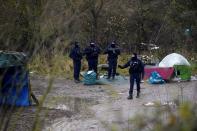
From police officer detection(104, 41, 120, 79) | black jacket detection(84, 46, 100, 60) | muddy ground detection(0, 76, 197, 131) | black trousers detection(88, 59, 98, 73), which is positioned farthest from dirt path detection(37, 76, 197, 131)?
black jacket detection(84, 46, 100, 60)

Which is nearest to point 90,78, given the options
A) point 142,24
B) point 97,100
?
point 97,100

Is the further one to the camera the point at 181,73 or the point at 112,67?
the point at 112,67

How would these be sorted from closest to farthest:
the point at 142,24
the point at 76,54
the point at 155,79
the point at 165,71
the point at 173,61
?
the point at 155,79 → the point at 165,71 → the point at 76,54 → the point at 173,61 → the point at 142,24

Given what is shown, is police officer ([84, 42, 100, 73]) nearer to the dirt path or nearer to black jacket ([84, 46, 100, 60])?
black jacket ([84, 46, 100, 60])

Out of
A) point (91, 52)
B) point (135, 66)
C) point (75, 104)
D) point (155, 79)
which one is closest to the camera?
point (75, 104)

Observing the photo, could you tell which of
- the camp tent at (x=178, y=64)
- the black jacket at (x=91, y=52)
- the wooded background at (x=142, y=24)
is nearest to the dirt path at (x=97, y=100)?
the camp tent at (x=178, y=64)

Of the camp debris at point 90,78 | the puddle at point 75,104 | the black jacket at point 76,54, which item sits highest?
the black jacket at point 76,54

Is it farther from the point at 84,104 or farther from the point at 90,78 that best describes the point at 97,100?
the point at 90,78

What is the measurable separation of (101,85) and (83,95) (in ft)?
8.78

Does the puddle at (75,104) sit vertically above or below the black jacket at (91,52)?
below

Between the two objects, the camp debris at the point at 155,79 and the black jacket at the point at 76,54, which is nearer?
the camp debris at the point at 155,79

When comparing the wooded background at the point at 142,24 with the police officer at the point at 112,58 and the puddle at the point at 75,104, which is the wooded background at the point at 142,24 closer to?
the police officer at the point at 112,58

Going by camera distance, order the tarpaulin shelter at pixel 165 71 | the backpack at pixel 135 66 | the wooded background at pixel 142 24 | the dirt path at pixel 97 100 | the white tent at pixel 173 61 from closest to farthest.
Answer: the dirt path at pixel 97 100 < the backpack at pixel 135 66 < the tarpaulin shelter at pixel 165 71 < the white tent at pixel 173 61 < the wooded background at pixel 142 24

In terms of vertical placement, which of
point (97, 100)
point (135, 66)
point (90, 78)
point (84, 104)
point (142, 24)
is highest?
point (142, 24)
